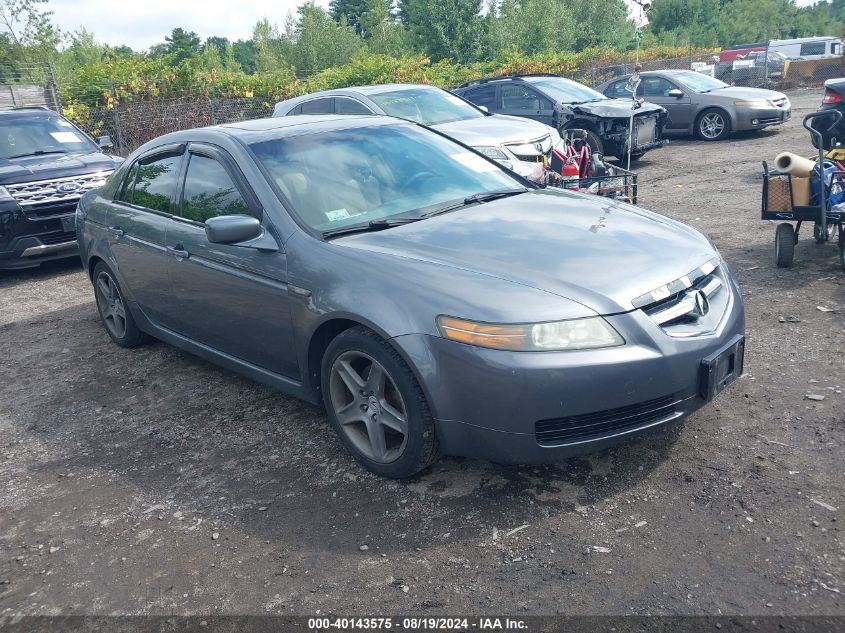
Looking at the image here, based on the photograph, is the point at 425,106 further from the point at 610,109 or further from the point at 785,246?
the point at 785,246

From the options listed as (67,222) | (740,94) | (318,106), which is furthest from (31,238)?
(740,94)

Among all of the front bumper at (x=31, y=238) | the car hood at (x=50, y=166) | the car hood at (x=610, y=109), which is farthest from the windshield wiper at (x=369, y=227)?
the car hood at (x=610, y=109)

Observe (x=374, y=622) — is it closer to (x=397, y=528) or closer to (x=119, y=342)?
(x=397, y=528)

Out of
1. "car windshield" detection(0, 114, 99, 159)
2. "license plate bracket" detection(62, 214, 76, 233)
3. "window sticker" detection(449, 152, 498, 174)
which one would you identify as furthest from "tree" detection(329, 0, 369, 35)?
"window sticker" detection(449, 152, 498, 174)

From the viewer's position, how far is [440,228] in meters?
3.92

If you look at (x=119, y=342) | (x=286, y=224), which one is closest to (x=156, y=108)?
(x=119, y=342)

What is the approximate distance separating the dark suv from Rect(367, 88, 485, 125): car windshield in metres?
3.50

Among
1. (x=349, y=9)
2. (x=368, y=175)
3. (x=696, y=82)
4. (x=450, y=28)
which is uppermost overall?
(x=349, y=9)

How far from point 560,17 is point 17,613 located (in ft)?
162

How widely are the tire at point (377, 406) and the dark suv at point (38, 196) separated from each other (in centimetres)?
588

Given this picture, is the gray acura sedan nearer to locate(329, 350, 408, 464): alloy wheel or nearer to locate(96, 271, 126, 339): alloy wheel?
locate(329, 350, 408, 464): alloy wheel

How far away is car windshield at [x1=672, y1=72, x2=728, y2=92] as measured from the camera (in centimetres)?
1592

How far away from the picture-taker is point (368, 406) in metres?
3.66

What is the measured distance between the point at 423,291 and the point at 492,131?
22.0 ft
